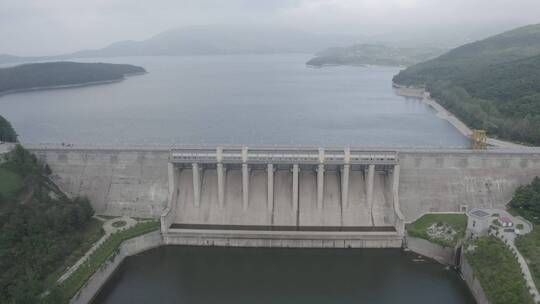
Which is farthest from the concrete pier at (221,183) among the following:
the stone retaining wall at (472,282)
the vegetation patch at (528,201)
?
the vegetation patch at (528,201)

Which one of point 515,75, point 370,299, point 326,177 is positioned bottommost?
point 370,299

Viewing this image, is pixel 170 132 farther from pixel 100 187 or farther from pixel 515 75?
pixel 515 75

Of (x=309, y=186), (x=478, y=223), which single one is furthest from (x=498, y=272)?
(x=309, y=186)

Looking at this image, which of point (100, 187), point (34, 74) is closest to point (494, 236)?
point (100, 187)

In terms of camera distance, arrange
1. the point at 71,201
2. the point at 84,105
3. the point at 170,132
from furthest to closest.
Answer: the point at 84,105 → the point at 170,132 → the point at 71,201

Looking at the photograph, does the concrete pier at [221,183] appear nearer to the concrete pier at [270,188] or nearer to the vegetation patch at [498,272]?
the concrete pier at [270,188]

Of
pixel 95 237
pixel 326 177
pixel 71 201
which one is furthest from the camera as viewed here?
pixel 326 177
